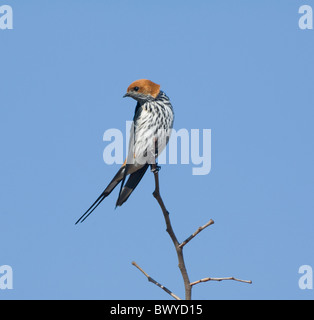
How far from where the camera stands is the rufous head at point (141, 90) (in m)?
6.59

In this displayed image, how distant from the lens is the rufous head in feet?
21.6

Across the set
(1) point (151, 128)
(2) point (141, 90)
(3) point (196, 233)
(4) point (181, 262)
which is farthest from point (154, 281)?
(2) point (141, 90)

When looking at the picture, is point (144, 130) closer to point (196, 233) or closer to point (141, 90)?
point (141, 90)

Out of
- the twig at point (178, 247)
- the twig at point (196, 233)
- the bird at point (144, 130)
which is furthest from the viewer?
the bird at point (144, 130)

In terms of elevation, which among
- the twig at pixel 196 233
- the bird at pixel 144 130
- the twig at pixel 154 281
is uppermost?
the bird at pixel 144 130

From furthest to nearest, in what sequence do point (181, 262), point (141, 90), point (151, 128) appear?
point (141, 90) → point (151, 128) → point (181, 262)

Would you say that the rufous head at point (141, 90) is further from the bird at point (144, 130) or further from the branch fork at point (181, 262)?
the branch fork at point (181, 262)

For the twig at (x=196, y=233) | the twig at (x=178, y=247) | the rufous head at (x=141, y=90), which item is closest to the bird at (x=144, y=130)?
the rufous head at (x=141, y=90)

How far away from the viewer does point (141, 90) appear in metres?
6.61

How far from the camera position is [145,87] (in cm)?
661

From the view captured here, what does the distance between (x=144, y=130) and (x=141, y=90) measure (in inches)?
18.6
